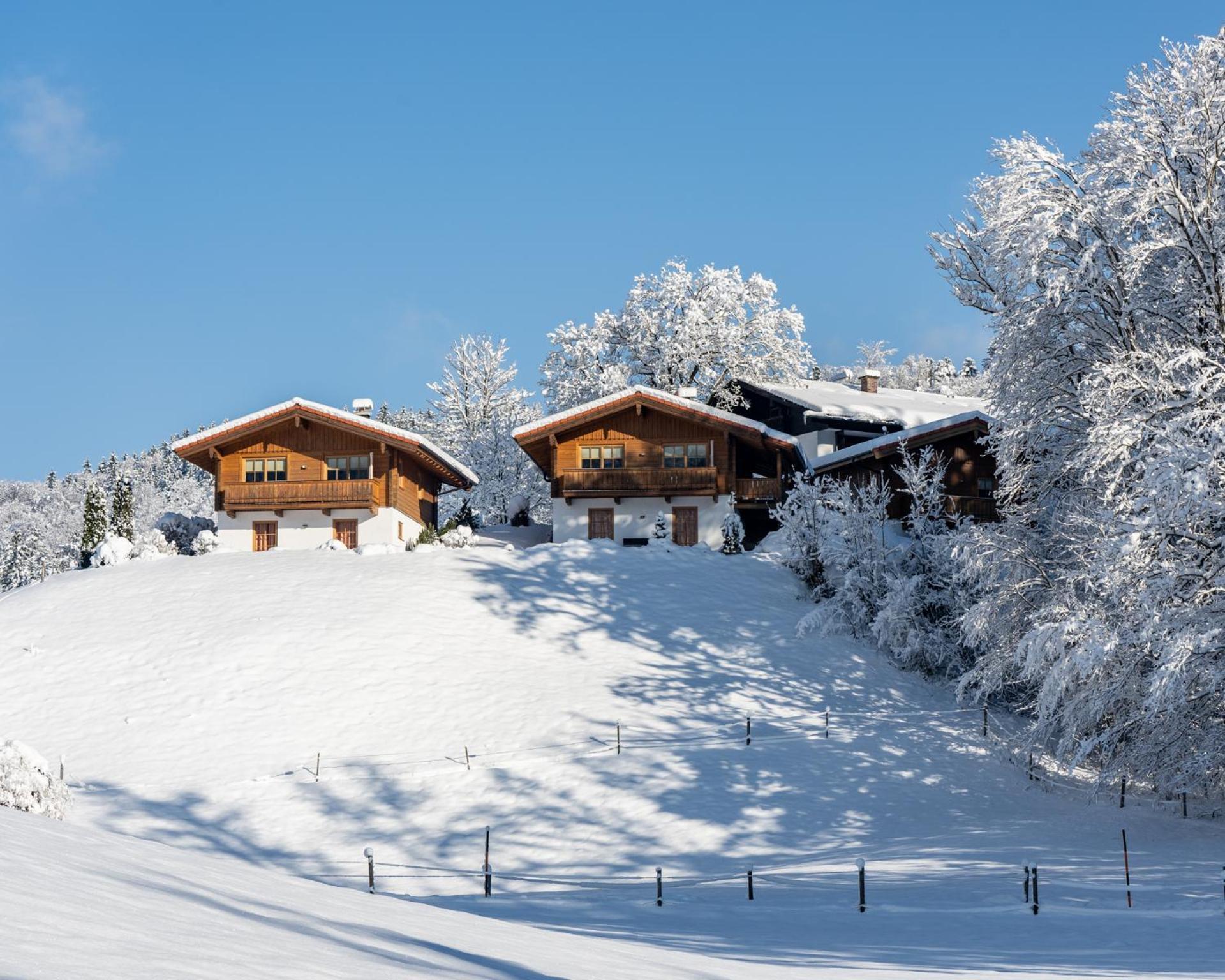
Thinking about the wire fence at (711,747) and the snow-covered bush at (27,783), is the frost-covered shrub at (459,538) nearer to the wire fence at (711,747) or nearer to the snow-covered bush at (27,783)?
the wire fence at (711,747)

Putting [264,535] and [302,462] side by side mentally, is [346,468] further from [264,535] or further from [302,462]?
[264,535]

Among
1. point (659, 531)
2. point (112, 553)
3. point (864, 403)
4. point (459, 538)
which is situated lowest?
point (112, 553)

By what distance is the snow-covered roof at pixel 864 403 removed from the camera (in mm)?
56188

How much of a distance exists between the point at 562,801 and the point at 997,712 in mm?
13657

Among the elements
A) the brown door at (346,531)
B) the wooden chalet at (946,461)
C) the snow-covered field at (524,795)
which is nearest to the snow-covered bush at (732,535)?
the snow-covered field at (524,795)

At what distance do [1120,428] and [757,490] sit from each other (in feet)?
89.0

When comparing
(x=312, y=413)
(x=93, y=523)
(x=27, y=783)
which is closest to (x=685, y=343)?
(x=312, y=413)

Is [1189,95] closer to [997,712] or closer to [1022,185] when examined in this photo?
[1022,185]

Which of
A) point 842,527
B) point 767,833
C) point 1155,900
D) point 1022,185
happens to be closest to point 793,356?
point 842,527

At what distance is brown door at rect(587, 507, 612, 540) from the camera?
1927 inches

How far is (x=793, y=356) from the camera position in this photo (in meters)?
64.5

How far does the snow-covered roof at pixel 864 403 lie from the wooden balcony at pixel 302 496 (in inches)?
845

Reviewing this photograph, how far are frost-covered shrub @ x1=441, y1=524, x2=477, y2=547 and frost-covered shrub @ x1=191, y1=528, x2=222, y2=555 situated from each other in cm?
963

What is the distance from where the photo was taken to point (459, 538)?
4738 cm
